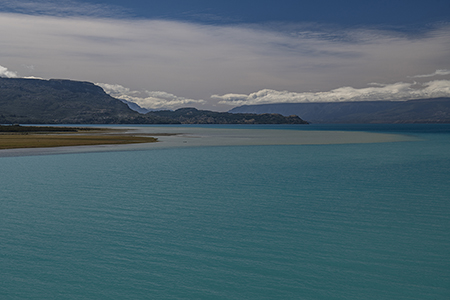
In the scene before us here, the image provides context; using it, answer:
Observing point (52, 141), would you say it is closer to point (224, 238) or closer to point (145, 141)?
point (145, 141)

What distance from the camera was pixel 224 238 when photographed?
60.5 feet

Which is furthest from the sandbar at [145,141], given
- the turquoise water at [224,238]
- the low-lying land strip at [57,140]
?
the turquoise water at [224,238]

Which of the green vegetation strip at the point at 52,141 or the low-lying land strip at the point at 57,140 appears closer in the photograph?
the green vegetation strip at the point at 52,141

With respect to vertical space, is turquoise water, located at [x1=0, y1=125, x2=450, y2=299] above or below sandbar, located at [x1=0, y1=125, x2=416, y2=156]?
below

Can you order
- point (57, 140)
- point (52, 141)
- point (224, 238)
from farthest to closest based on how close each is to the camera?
point (57, 140) < point (52, 141) < point (224, 238)

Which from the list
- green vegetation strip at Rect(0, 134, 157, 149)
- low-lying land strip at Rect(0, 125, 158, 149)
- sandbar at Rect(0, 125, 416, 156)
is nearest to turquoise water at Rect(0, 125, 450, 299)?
sandbar at Rect(0, 125, 416, 156)

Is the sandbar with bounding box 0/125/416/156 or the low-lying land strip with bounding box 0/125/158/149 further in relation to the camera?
the low-lying land strip with bounding box 0/125/158/149

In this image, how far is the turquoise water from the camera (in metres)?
13.3

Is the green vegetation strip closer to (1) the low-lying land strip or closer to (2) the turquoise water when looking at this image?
(1) the low-lying land strip

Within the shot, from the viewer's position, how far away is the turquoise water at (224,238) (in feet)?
43.5

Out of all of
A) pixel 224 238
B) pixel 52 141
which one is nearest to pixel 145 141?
pixel 52 141

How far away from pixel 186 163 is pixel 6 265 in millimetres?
35191

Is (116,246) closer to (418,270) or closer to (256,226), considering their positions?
(256,226)

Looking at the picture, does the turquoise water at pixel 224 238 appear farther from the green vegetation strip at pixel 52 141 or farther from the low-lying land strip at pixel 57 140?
the low-lying land strip at pixel 57 140
